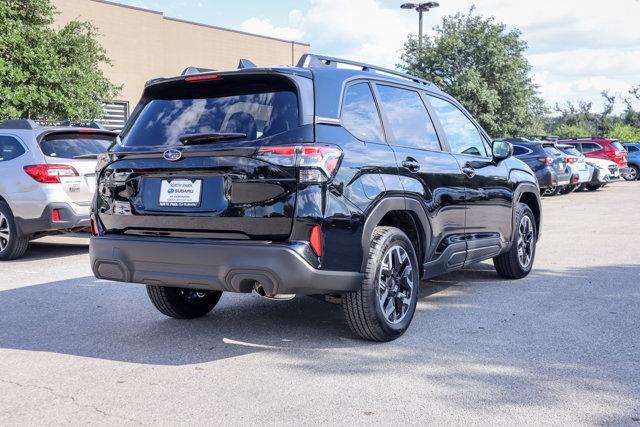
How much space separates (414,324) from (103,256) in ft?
7.54

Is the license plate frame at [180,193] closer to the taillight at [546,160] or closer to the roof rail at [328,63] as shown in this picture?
the roof rail at [328,63]

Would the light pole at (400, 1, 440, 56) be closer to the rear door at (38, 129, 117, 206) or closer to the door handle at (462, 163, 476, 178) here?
the rear door at (38, 129, 117, 206)

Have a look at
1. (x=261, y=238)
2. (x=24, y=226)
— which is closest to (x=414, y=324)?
(x=261, y=238)

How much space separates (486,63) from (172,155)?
105 feet

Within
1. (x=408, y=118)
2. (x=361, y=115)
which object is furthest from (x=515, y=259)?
(x=361, y=115)

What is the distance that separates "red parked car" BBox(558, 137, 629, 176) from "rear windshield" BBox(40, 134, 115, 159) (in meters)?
22.4

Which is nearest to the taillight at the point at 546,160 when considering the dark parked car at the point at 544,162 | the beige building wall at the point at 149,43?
the dark parked car at the point at 544,162

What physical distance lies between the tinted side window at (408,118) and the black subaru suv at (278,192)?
0.7 inches

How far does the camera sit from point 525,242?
24.9 feet

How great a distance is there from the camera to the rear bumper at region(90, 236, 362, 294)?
4.26 meters

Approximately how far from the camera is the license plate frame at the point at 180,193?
454 centimetres

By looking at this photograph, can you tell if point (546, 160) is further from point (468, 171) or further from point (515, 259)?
point (468, 171)

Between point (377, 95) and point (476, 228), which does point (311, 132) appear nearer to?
point (377, 95)

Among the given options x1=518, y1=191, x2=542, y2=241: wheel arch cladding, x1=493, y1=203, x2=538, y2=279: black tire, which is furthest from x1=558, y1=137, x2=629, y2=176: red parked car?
x1=493, y1=203, x2=538, y2=279: black tire
